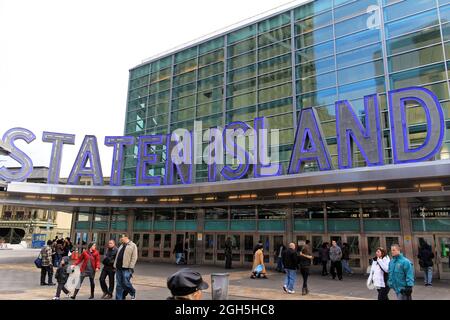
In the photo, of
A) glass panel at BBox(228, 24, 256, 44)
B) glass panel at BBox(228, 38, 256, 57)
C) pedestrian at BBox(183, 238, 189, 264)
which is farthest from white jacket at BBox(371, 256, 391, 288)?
glass panel at BBox(228, 24, 256, 44)

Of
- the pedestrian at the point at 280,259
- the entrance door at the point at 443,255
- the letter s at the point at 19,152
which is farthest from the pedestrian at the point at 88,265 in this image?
the entrance door at the point at 443,255

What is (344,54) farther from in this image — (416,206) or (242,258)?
(242,258)

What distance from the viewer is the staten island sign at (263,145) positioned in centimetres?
1628

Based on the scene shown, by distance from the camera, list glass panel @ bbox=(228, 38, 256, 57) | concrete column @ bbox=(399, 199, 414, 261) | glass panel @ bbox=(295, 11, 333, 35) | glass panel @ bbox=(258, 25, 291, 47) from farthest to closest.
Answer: glass panel @ bbox=(228, 38, 256, 57)
glass panel @ bbox=(258, 25, 291, 47)
glass panel @ bbox=(295, 11, 333, 35)
concrete column @ bbox=(399, 199, 414, 261)

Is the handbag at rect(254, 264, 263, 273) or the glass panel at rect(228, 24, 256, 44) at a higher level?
the glass panel at rect(228, 24, 256, 44)

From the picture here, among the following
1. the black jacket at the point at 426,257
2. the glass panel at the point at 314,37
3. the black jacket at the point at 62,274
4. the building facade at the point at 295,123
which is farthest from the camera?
the glass panel at the point at 314,37

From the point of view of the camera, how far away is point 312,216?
69.5 ft

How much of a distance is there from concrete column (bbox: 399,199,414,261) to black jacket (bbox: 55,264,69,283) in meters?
14.8

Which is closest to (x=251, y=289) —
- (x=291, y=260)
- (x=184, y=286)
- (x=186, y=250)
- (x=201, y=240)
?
(x=291, y=260)

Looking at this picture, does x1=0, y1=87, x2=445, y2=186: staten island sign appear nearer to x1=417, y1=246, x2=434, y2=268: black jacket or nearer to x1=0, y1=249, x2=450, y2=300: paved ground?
x1=417, y1=246, x2=434, y2=268: black jacket

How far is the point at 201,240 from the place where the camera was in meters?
24.6

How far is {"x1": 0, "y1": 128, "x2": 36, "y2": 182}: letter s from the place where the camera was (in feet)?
74.4

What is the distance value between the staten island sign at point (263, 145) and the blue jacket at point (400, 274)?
29.1 feet

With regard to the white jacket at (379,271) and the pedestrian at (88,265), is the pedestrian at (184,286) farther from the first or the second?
the pedestrian at (88,265)
